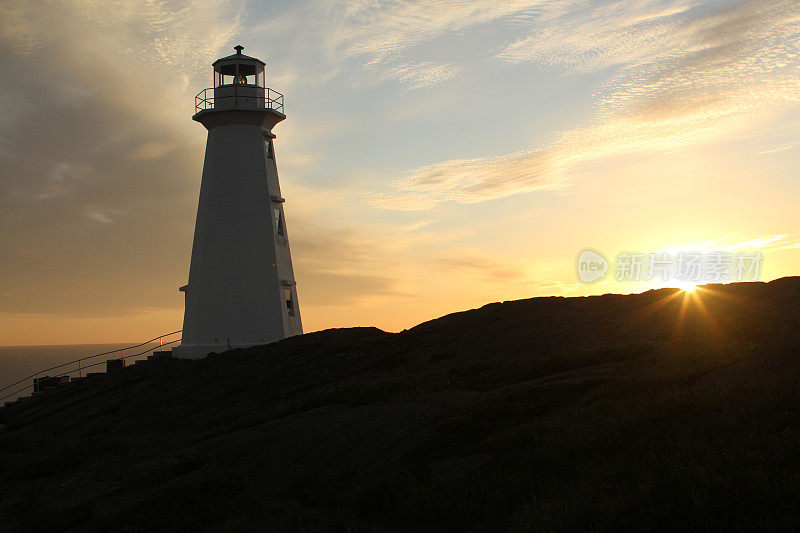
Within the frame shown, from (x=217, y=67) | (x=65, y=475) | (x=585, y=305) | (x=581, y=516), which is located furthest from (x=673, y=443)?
(x=217, y=67)

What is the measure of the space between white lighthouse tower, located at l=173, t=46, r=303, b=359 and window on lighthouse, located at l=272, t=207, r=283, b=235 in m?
0.05

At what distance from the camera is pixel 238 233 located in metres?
38.8

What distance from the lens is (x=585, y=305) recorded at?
1118 inches

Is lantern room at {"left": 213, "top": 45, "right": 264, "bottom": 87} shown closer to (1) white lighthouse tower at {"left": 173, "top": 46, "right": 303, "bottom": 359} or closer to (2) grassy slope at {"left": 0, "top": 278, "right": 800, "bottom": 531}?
(1) white lighthouse tower at {"left": 173, "top": 46, "right": 303, "bottom": 359}

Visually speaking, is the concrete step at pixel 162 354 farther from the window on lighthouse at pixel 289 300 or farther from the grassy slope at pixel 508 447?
the grassy slope at pixel 508 447

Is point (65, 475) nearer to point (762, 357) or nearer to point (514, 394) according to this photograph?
point (514, 394)

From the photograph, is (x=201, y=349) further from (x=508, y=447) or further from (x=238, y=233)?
(x=508, y=447)

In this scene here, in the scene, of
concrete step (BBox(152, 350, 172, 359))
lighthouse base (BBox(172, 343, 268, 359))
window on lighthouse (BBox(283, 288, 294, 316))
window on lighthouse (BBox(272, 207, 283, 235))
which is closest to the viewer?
lighthouse base (BBox(172, 343, 268, 359))

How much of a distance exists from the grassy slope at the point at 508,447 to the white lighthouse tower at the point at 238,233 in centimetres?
1438

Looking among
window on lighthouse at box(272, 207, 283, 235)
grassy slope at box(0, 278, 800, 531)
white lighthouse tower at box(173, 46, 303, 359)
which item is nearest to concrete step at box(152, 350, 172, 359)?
white lighthouse tower at box(173, 46, 303, 359)

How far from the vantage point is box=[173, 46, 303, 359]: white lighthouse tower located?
38469mm

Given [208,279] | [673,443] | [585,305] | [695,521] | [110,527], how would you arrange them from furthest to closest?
[208,279] < [585,305] < [110,527] < [673,443] < [695,521]

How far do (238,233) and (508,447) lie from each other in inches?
1167

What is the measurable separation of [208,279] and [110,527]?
90.6ft
